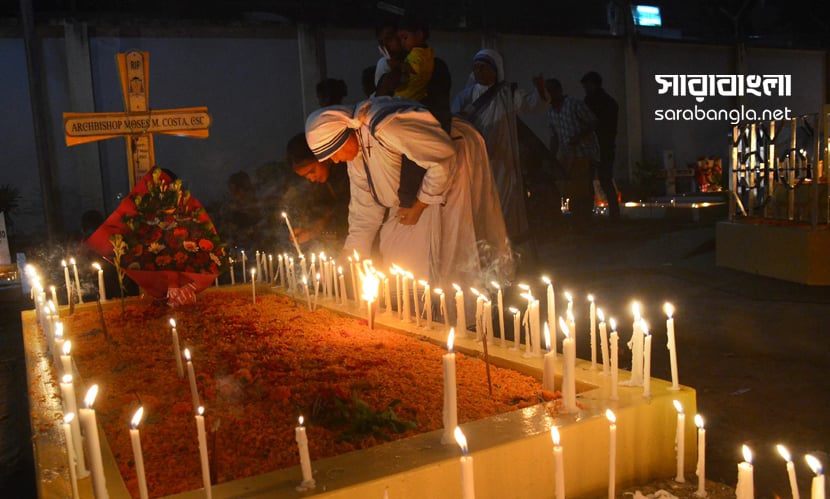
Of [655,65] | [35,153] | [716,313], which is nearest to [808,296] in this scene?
[716,313]

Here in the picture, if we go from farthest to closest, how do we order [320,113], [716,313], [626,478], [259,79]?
1. [259,79]
2. [716,313]
3. [320,113]
4. [626,478]

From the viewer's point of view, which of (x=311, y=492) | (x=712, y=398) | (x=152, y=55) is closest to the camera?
(x=311, y=492)

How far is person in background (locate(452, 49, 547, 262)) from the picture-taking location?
6.65 metres

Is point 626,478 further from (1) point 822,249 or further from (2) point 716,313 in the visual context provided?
(1) point 822,249

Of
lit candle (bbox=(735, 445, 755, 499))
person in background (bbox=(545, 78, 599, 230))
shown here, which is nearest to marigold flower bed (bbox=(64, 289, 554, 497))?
lit candle (bbox=(735, 445, 755, 499))

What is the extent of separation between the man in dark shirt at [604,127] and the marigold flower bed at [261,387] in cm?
828

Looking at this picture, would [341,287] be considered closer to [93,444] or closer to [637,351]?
[637,351]

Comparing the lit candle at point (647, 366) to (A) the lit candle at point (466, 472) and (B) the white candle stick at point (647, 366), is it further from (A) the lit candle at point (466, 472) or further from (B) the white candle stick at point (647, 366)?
(A) the lit candle at point (466, 472)

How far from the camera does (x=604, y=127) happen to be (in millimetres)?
12664

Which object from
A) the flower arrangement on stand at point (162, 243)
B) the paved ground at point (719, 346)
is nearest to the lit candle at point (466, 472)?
the paved ground at point (719, 346)

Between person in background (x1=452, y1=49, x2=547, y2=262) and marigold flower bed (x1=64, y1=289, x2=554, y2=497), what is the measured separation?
221 cm

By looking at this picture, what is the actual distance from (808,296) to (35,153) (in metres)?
11.5

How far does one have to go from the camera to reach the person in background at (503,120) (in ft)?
21.8

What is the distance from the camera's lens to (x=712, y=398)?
13.5ft
